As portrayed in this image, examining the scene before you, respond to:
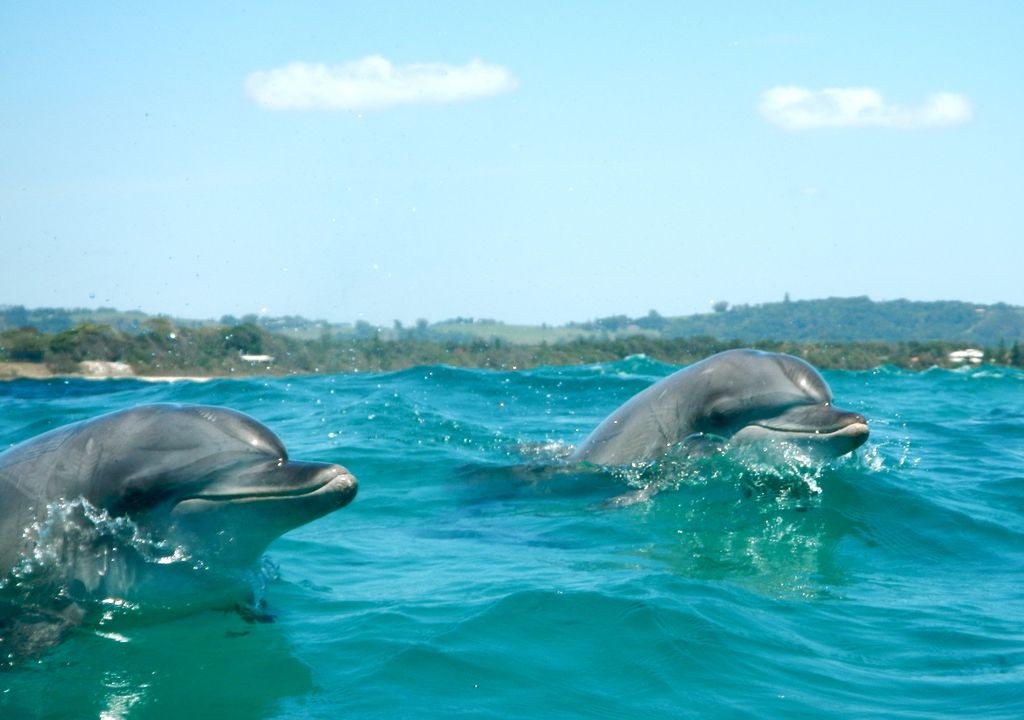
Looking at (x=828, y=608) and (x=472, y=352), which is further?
(x=472, y=352)

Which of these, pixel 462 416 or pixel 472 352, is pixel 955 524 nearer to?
pixel 462 416

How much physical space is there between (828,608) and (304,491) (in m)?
3.18

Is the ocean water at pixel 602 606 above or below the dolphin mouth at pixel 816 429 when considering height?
below

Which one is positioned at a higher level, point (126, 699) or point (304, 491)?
point (304, 491)

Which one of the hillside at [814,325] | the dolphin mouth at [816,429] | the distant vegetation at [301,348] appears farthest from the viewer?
the hillside at [814,325]

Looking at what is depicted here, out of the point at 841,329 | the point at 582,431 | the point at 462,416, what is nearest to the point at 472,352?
the point at 462,416

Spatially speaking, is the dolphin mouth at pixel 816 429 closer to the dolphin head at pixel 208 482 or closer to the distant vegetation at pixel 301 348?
the dolphin head at pixel 208 482

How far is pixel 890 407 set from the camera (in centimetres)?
1922

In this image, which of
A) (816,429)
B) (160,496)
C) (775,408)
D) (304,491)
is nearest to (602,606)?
(304,491)

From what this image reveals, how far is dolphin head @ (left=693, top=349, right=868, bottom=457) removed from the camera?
907cm

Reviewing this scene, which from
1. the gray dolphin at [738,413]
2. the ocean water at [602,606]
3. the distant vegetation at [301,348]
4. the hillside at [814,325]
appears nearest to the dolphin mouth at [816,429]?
the gray dolphin at [738,413]

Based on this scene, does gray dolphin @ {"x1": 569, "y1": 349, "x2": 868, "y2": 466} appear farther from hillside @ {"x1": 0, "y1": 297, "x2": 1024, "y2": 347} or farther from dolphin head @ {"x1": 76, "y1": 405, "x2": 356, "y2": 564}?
hillside @ {"x1": 0, "y1": 297, "x2": 1024, "y2": 347}

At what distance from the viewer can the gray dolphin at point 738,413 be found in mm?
9141

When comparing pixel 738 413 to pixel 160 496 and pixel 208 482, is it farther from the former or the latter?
pixel 160 496
